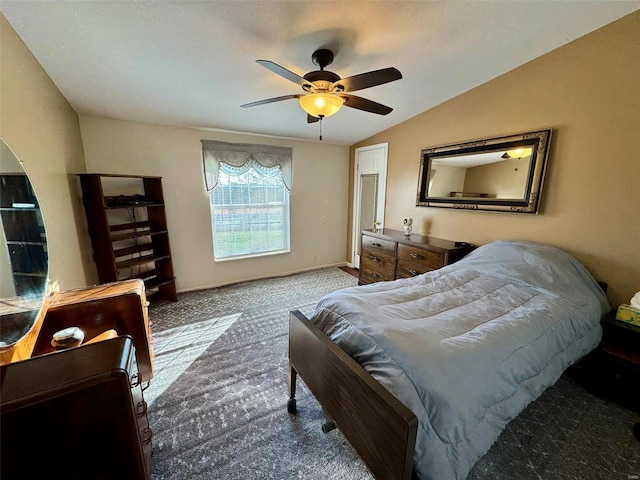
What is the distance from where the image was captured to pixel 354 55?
207cm

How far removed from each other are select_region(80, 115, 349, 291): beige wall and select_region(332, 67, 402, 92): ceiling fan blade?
7.53 feet

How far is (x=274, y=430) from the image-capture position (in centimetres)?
157

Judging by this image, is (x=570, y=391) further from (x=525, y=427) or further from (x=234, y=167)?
(x=234, y=167)

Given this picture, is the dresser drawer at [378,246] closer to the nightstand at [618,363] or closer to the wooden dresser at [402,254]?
the wooden dresser at [402,254]

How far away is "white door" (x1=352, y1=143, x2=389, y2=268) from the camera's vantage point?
401 centimetres

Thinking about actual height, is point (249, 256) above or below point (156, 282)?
above

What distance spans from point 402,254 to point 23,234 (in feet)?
10.2

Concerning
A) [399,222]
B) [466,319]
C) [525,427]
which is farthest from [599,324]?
[399,222]

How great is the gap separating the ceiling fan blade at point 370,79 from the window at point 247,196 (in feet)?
7.19

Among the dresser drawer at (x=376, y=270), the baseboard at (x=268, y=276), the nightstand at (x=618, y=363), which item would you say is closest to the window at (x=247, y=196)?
the baseboard at (x=268, y=276)

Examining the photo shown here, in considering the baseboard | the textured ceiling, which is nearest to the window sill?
the baseboard

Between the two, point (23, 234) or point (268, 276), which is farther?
point (268, 276)

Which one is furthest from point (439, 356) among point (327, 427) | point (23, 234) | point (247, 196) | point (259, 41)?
point (247, 196)

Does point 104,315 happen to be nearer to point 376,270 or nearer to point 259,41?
point 259,41
